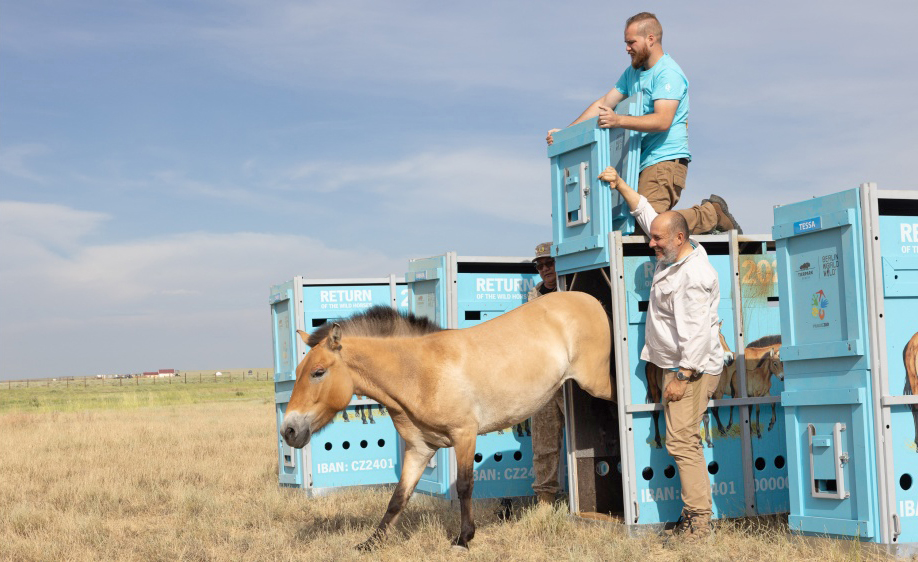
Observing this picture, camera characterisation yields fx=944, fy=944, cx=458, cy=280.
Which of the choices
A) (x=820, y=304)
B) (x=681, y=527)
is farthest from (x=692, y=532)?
(x=820, y=304)

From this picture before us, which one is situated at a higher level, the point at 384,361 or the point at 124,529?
the point at 384,361

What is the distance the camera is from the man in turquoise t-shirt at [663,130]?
8.02m

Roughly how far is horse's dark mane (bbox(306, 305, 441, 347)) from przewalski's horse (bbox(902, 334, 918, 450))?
12.0 ft

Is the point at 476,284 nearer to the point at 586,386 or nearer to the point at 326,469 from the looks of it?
the point at 586,386

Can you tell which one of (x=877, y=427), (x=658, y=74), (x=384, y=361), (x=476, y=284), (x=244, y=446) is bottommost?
(x=244, y=446)

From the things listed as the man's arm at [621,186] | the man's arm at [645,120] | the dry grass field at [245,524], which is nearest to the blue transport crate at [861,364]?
the dry grass field at [245,524]

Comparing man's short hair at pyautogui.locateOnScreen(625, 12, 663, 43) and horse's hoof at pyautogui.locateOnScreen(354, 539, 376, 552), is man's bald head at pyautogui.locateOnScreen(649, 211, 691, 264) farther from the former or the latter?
horse's hoof at pyautogui.locateOnScreen(354, 539, 376, 552)

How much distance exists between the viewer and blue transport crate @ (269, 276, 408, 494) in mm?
11705

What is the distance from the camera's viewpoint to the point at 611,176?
25.8 feet

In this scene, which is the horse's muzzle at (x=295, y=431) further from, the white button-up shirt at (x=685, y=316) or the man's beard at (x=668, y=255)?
the man's beard at (x=668, y=255)

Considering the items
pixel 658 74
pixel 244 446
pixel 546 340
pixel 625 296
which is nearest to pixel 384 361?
pixel 546 340

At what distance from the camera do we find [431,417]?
764 centimetres

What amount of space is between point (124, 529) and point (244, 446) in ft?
30.7

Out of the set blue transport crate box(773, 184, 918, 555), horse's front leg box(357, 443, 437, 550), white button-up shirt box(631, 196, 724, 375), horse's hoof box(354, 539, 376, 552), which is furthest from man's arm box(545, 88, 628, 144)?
Answer: horse's hoof box(354, 539, 376, 552)
